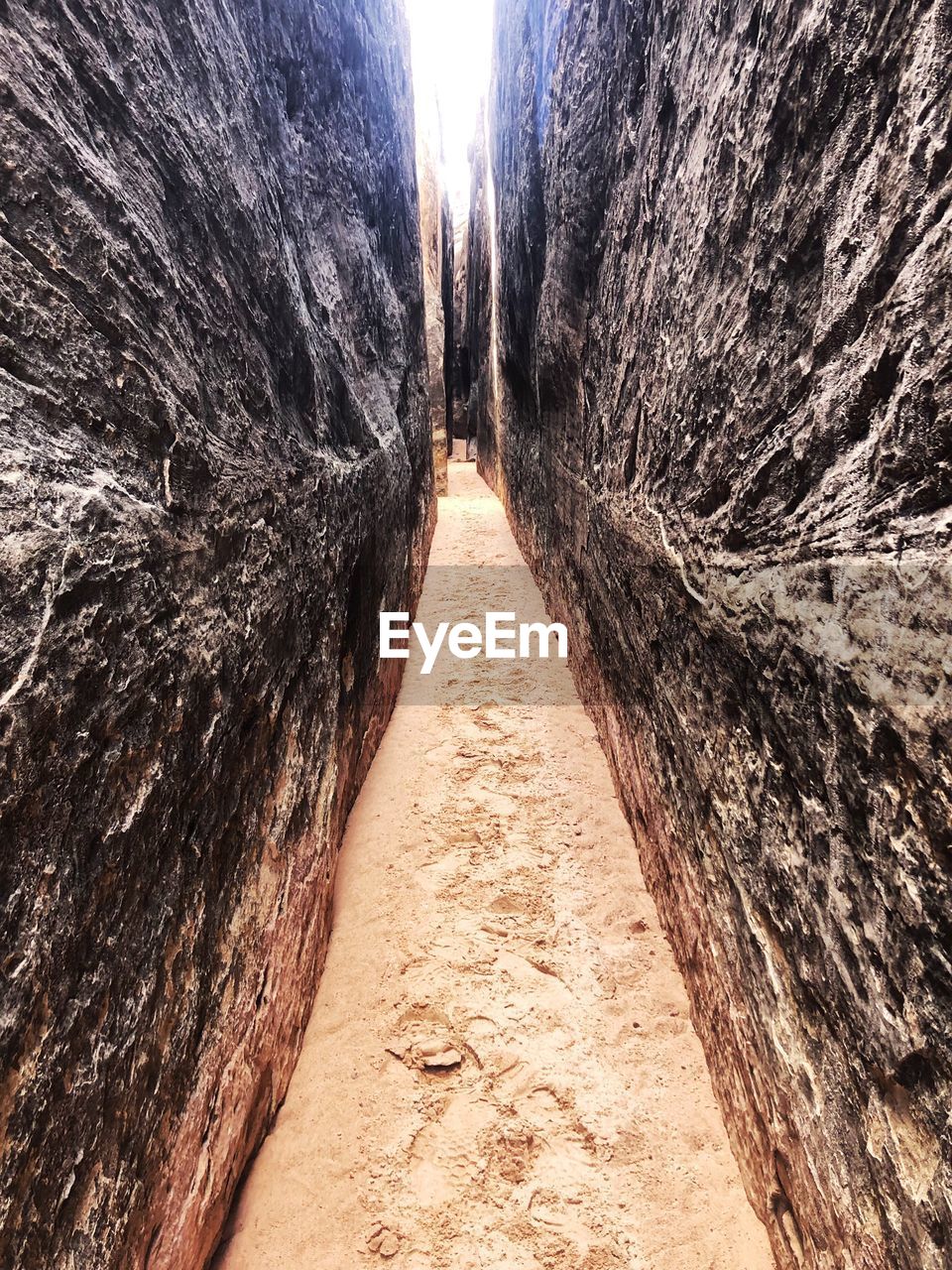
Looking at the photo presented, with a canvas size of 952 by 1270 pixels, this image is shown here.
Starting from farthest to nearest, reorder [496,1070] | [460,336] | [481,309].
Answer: [460,336] → [481,309] → [496,1070]

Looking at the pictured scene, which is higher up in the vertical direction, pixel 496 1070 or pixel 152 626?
pixel 152 626

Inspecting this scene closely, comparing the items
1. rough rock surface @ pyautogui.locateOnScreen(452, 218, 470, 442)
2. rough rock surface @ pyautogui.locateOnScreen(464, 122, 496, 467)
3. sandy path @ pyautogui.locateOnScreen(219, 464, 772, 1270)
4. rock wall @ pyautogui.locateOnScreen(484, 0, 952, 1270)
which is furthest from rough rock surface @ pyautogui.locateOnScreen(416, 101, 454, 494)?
rock wall @ pyautogui.locateOnScreen(484, 0, 952, 1270)

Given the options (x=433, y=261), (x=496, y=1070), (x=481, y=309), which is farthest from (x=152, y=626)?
(x=433, y=261)

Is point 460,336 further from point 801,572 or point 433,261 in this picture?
point 801,572

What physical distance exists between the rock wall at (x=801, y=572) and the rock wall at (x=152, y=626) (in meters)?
1.49

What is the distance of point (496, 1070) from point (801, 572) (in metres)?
Result: 1.93

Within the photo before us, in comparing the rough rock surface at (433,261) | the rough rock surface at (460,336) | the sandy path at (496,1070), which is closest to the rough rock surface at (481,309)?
the rough rock surface at (433,261)

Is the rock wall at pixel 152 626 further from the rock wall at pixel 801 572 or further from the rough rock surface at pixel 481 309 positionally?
the rough rock surface at pixel 481 309

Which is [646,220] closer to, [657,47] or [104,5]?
A: [657,47]

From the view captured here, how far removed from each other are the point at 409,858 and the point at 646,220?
3.11m

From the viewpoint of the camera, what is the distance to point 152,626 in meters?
1.34

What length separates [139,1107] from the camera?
125cm

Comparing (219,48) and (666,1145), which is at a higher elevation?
(219,48)

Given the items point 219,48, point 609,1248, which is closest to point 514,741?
point 609,1248
